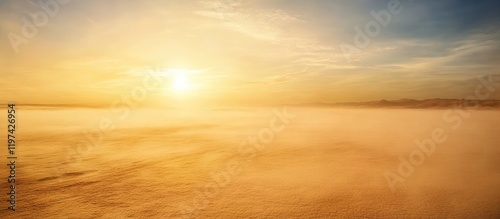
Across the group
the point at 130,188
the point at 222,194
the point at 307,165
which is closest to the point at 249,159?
the point at 307,165

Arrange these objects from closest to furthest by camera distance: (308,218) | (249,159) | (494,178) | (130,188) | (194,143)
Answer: (308,218), (130,188), (494,178), (249,159), (194,143)

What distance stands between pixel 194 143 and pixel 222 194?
18.3ft

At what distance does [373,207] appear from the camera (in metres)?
4.65

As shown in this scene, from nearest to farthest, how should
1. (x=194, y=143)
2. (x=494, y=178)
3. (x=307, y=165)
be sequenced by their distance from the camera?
(x=494, y=178)
(x=307, y=165)
(x=194, y=143)

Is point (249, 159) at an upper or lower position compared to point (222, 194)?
upper

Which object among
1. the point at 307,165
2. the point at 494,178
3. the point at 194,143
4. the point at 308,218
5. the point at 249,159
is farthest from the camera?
the point at 194,143

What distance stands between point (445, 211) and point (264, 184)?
10.7ft

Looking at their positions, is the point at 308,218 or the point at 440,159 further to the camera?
the point at 440,159

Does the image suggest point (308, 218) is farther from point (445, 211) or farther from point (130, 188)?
point (130, 188)

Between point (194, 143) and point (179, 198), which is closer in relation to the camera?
point (179, 198)

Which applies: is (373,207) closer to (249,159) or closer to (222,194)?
(222,194)

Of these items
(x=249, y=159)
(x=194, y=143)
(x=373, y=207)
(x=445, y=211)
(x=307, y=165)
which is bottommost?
(x=445, y=211)

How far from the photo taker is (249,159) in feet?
25.8

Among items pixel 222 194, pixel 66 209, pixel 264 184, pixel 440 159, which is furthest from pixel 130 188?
pixel 440 159
